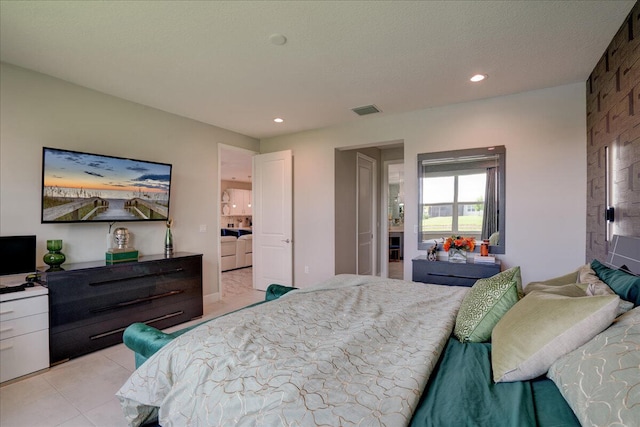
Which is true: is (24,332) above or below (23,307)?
below

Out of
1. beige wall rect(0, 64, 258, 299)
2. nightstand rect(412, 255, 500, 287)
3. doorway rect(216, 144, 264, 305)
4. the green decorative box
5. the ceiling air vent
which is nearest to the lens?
beige wall rect(0, 64, 258, 299)

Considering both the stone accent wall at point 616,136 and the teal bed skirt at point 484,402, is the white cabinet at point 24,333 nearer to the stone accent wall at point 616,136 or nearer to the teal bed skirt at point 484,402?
the teal bed skirt at point 484,402

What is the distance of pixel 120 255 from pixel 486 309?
348 centimetres

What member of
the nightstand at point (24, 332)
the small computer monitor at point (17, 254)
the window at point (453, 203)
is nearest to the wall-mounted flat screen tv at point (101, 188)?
the small computer monitor at point (17, 254)

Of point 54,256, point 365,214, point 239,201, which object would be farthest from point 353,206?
point 239,201

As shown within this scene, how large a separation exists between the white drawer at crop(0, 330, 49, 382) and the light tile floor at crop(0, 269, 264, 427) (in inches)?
2.8

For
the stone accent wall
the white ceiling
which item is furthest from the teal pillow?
the white ceiling

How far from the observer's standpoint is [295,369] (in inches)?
43.9

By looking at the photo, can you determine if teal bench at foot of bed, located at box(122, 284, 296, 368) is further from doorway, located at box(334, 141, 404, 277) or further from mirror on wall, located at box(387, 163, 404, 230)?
mirror on wall, located at box(387, 163, 404, 230)

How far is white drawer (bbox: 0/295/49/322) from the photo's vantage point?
237 cm

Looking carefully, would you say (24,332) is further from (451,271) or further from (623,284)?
(451,271)

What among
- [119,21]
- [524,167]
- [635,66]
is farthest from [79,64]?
[524,167]

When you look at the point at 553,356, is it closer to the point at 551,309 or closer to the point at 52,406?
the point at 551,309

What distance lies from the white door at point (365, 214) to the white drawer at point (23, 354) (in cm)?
416
